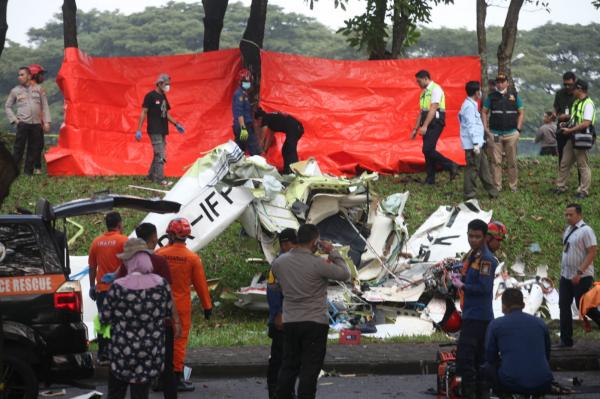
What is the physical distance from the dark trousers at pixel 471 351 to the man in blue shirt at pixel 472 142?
8.85m

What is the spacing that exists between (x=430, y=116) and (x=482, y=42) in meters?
3.70

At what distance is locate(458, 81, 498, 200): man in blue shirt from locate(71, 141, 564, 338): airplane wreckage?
10.5 ft

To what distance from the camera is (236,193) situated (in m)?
14.1

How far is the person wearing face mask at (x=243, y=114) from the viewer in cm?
1922

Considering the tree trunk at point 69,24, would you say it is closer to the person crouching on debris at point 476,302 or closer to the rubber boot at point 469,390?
the person crouching on debris at point 476,302

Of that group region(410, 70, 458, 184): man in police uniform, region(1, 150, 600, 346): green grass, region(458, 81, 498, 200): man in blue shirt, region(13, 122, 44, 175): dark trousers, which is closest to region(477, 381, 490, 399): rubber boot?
region(1, 150, 600, 346): green grass

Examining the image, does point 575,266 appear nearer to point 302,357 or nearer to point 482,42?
point 302,357

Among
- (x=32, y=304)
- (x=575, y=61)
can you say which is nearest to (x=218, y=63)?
(x=32, y=304)

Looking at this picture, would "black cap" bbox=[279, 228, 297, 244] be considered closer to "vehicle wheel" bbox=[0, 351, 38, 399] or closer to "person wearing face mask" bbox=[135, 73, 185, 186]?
"vehicle wheel" bbox=[0, 351, 38, 399]

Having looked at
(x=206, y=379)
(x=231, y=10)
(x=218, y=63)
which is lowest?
(x=206, y=379)

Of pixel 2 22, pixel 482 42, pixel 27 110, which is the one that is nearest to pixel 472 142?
pixel 482 42

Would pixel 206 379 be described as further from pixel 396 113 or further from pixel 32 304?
pixel 396 113

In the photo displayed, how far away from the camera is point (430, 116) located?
19.0m

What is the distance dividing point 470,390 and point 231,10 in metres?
66.3
